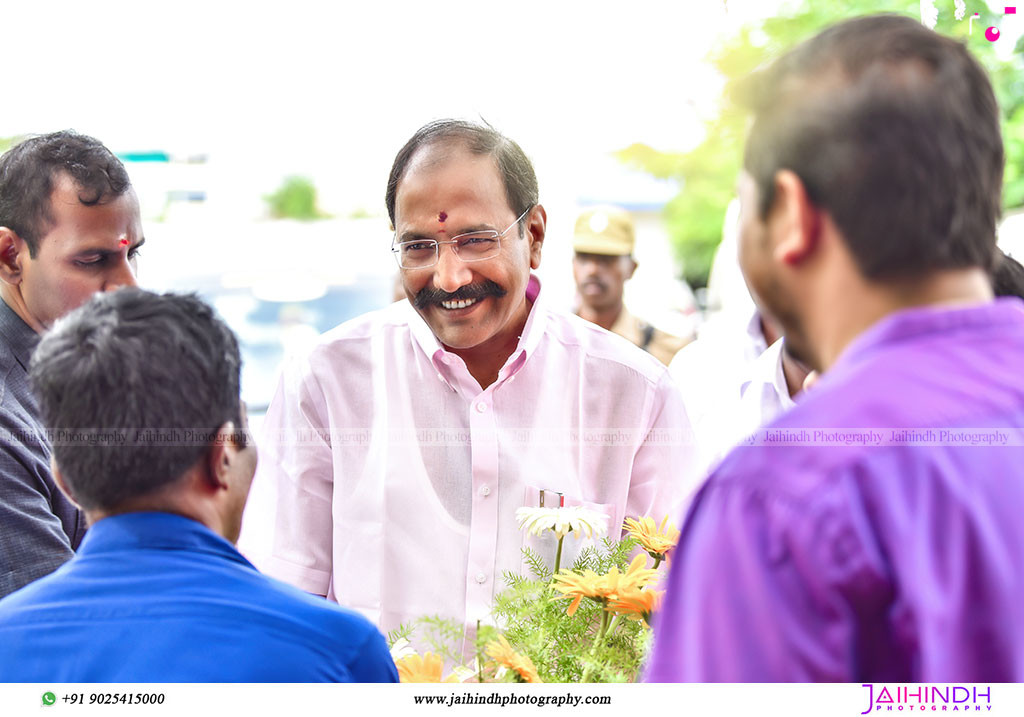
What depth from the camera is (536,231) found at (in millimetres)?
2012

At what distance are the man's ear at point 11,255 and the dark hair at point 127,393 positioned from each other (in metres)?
0.68

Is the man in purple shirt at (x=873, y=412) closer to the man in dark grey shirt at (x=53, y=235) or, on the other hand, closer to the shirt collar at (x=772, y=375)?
the shirt collar at (x=772, y=375)

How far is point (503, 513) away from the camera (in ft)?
5.91

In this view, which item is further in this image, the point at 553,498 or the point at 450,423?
the point at 450,423

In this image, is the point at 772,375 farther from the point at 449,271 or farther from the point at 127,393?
the point at 127,393

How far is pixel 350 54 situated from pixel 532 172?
429 millimetres

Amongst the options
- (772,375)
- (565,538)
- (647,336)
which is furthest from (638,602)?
(647,336)

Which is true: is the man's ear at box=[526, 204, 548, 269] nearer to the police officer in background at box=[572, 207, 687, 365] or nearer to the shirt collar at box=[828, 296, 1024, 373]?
the shirt collar at box=[828, 296, 1024, 373]

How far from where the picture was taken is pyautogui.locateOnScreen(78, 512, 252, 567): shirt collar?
1153 mm

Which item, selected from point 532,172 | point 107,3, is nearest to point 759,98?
point 532,172

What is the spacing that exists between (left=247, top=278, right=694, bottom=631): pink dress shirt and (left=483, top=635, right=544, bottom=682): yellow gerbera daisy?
0.43 m

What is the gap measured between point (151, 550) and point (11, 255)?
938mm

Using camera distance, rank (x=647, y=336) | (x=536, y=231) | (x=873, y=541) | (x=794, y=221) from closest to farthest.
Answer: (x=873, y=541)
(x=794, y=221)
(x=536, y=231)
(x=647, y=336)

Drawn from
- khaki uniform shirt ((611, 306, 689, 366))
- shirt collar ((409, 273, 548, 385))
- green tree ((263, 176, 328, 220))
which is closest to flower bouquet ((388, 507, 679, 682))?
shirt collar ((409, 273, 548, 385))
